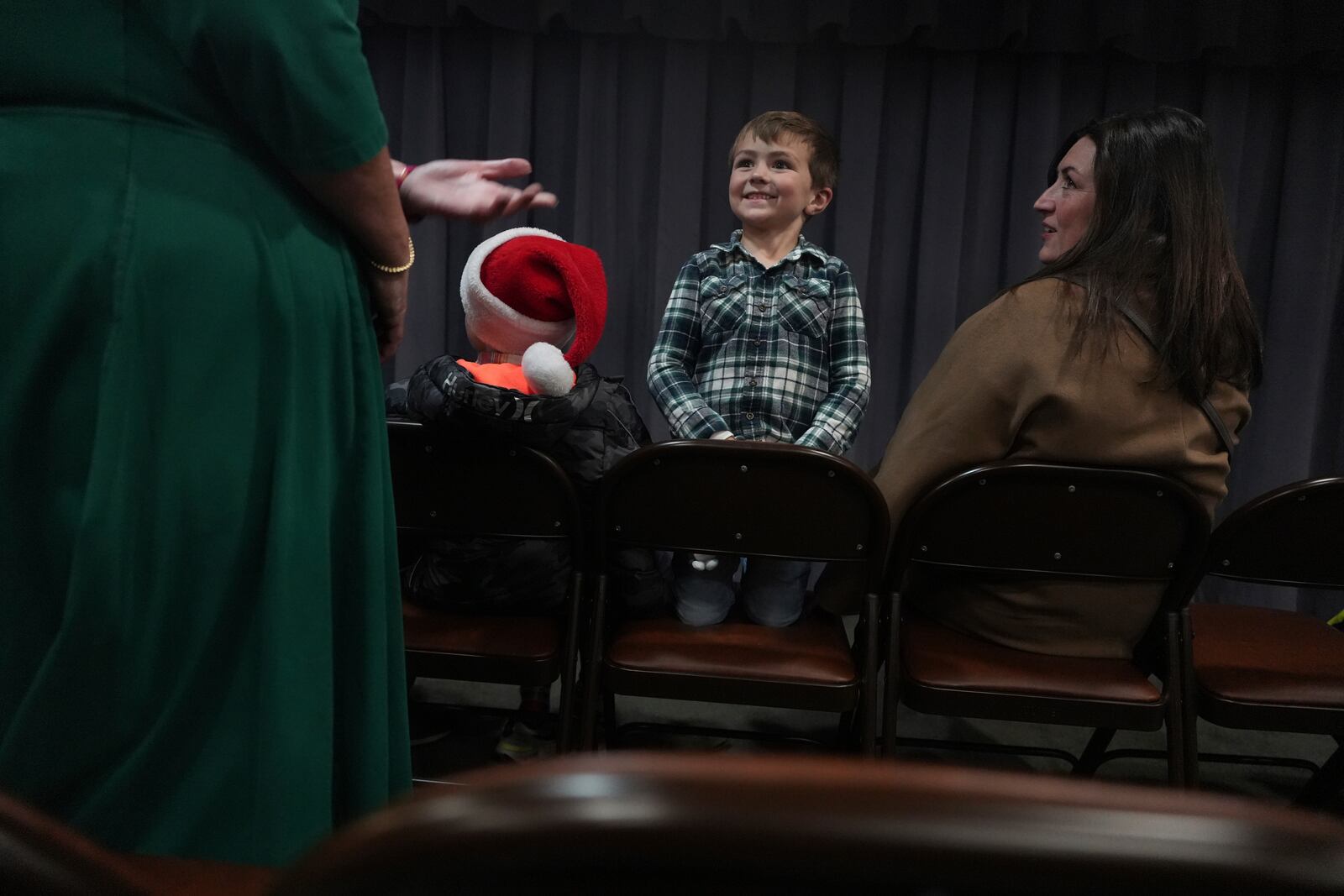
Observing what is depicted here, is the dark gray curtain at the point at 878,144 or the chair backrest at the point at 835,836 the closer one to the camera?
the chair backrest at the point at 835,836

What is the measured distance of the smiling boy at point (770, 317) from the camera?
230cm

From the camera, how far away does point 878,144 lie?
11.1 ft

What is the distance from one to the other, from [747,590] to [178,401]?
1103 millimetres

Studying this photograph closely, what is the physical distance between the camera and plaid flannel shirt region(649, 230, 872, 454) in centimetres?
230

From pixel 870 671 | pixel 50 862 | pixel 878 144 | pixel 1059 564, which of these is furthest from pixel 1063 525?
pixel 878 144

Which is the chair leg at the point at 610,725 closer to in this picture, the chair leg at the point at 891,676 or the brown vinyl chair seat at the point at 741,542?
the brown vinyl chair seat at the point at 741,542

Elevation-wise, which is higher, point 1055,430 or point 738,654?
point 1055,430

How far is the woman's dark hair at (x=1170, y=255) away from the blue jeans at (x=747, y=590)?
2.21 ft

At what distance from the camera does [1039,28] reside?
3119 mm

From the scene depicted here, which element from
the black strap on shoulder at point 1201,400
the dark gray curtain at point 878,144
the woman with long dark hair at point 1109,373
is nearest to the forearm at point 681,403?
the woman with long dark hair at point 1109,373

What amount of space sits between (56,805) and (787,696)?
1.00 metres

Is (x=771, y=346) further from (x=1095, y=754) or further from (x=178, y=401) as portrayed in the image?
(x=178, y=401)

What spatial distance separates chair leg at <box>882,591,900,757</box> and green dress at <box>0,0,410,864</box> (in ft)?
3.24


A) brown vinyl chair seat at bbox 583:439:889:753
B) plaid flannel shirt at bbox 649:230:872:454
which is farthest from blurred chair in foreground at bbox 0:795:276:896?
plaid flannel shirt at bbox 649:230:872:454
